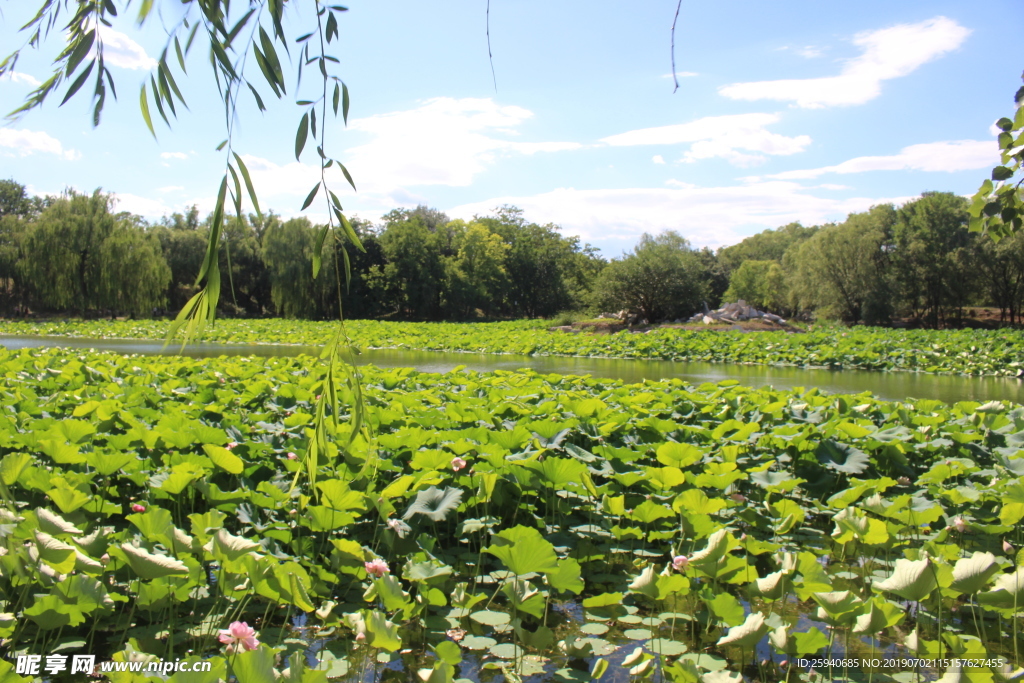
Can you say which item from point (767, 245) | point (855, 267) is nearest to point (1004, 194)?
point (855, 267)

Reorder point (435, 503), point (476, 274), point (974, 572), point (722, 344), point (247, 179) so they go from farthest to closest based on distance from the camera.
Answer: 1. point (476, 274)
2. point (722, 344)
3. point (435, 503)
4. point (974, 572)
5. point (247, 179)

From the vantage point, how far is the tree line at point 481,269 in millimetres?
26109

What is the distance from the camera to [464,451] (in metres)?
3.00

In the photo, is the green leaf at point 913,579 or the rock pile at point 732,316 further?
the rock pile at point 732,316

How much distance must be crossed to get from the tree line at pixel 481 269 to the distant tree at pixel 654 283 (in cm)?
5

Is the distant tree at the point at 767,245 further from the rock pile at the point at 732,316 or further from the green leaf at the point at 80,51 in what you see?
the green leaf at the point at 80,51

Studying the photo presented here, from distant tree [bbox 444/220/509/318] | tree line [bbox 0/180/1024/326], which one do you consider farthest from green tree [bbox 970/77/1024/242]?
distant tree [bbox 444/220/509/318]

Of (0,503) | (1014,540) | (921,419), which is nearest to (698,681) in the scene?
(1014,540)

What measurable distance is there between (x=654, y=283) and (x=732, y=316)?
3.36 metres

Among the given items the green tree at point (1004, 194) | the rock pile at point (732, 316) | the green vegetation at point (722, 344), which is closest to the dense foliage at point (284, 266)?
the green vegetation at point (722, 344)

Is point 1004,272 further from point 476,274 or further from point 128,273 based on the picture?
point 128,273

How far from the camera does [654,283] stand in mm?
25953

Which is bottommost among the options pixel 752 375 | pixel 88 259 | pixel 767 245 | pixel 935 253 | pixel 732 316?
pixel 752 375

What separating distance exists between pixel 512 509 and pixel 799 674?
4.52 feet
